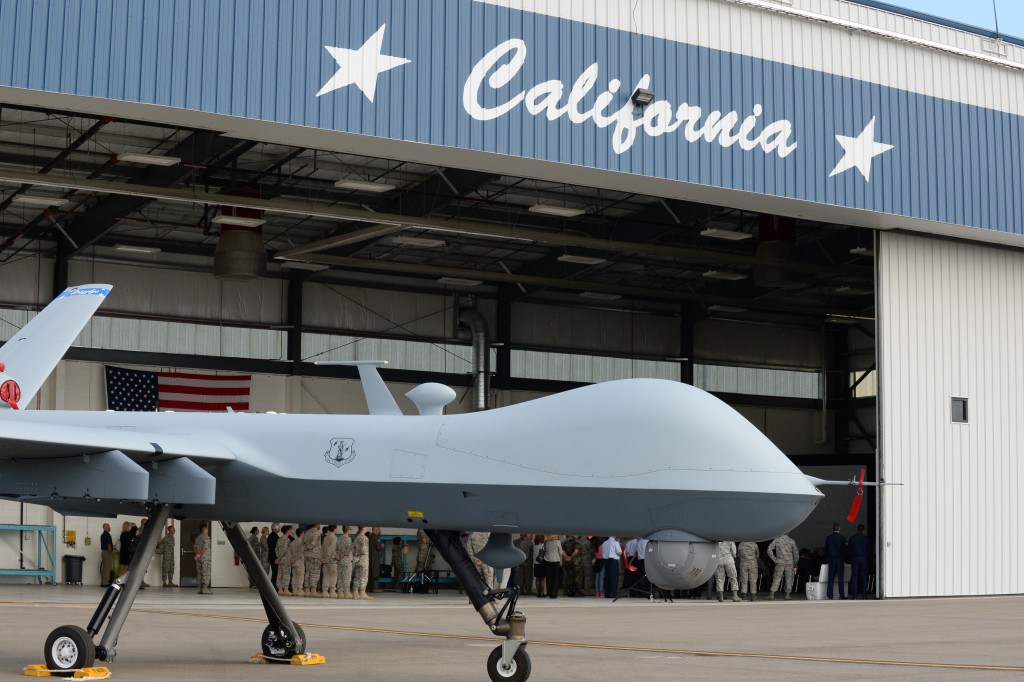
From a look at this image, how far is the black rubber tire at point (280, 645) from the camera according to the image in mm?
11883

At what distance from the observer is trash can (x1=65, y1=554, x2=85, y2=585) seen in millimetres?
31359

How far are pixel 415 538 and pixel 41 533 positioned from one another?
957 centimetres

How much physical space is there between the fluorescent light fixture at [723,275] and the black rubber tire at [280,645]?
28.5 metres

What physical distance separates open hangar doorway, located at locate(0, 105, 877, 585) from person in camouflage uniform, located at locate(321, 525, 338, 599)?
269 inches

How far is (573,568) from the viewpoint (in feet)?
98.1

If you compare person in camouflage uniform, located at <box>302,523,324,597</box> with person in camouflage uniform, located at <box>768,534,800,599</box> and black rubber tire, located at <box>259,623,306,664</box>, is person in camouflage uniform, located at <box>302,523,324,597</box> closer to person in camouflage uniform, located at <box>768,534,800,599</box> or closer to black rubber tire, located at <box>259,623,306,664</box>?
person in camouflage uniform, located at <box>768,534,800,599</box>

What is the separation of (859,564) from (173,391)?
62.2 ft

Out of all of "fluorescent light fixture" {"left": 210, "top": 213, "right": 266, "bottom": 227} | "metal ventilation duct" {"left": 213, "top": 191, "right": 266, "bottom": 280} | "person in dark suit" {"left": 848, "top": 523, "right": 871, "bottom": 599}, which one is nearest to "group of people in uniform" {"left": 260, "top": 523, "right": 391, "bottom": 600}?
"metal ventilation duct" {"left": 213, "top": 191, "right": 266, "bottom": 280}

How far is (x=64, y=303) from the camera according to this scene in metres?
13.4

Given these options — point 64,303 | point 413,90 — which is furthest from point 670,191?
point 64,303

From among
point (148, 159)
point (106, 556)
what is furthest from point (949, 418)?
point (106, 556)

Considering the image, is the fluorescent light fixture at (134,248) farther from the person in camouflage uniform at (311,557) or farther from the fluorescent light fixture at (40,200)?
the person in camouflage uniform at (311,557)

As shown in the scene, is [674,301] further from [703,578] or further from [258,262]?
[703,578]

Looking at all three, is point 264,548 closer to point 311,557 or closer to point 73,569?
point 73,569
